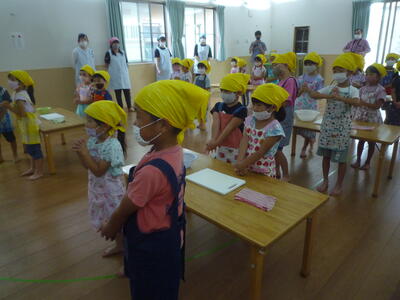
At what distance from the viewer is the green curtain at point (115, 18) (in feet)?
21.5

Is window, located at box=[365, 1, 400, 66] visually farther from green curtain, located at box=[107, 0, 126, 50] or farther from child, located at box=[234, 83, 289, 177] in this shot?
child, located at box=[234, 83, 289, 177]

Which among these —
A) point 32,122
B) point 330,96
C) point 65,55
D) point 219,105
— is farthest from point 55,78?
point 330,96

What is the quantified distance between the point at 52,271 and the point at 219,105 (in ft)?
5.59

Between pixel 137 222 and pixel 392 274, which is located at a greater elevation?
pixel 137 222

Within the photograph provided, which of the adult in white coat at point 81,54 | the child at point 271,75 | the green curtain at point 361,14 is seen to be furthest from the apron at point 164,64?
the green curtain at point 361,14

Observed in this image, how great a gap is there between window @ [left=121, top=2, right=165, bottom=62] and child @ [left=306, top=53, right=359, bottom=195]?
19.0 ft

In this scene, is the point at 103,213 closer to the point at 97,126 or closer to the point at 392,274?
the point at 97,126

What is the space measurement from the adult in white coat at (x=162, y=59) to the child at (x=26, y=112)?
4.27 m

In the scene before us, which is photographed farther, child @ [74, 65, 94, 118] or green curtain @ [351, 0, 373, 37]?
green curtain @ [351, 0, 373, 37]

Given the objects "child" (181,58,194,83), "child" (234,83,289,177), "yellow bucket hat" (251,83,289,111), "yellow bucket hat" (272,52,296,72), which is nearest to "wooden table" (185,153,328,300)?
"child" (234,83,289,177)

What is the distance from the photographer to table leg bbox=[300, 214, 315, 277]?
1706 mm

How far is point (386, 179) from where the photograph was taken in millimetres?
3287

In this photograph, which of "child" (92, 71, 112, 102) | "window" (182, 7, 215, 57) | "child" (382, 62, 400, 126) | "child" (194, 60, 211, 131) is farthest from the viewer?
"window" (182, 7, 215, 57)

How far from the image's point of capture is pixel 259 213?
148cm
